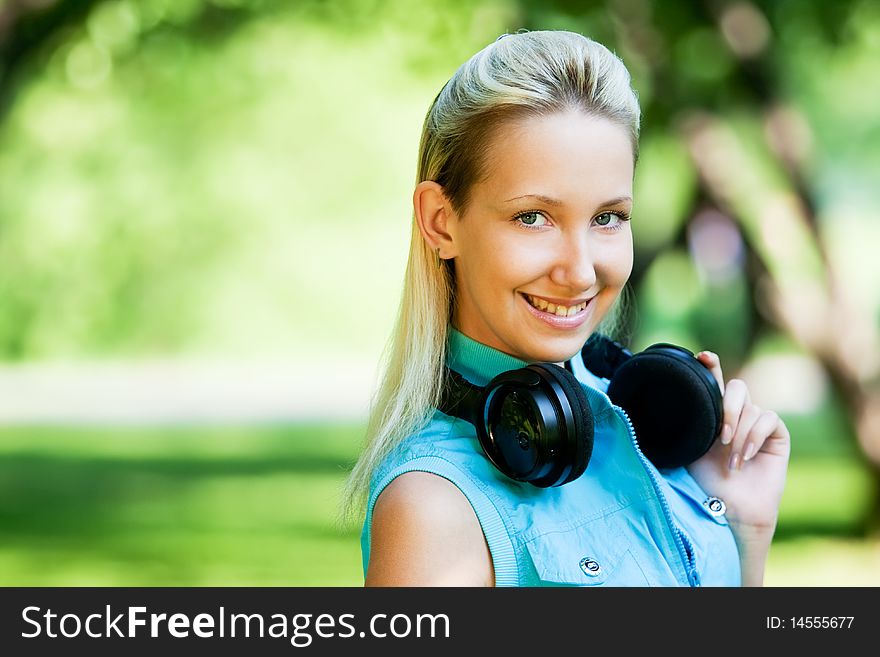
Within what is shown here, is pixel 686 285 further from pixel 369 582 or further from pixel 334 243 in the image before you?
pixel 369 582

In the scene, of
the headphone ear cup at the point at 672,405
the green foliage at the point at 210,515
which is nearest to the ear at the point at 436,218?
the headphone ear cup at the point at 672,405

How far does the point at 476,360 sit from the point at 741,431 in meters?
0.57

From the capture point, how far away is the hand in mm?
2256

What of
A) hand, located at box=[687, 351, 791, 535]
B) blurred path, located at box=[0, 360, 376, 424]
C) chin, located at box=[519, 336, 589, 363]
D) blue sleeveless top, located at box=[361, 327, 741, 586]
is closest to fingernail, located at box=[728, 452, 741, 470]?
hand, located at box=[687, 351, 791, 535]

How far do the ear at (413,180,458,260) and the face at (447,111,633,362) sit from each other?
0.16ft

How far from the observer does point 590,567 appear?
6.38 feet

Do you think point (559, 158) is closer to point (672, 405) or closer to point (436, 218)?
point (436, 218)

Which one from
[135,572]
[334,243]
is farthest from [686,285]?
[334,243]

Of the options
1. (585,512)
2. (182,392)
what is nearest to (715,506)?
(585,512)

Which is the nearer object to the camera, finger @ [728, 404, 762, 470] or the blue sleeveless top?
the blue sleeveless top

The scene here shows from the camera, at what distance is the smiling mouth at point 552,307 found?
80.0 inches

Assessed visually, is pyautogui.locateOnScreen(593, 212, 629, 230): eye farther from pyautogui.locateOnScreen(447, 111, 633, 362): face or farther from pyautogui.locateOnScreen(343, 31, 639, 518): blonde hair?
pyautogui.locateOnScreen(343, 31, 639, 518): blonde hair

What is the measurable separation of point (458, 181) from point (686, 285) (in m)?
10.8

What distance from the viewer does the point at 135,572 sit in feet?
26.6
